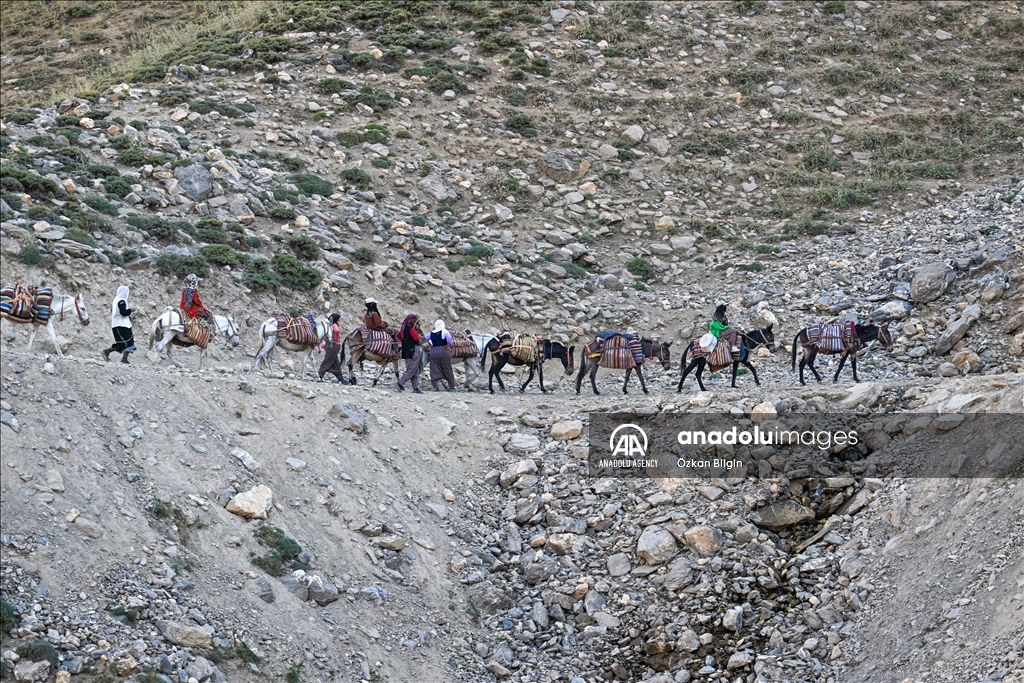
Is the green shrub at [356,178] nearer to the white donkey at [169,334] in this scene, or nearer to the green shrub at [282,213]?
the green shrub at [282,213]

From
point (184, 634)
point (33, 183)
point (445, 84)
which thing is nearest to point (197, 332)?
point (184, 634)

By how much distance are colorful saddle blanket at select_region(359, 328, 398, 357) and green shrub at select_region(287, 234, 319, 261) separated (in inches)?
221

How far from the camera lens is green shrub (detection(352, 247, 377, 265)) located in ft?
89.2

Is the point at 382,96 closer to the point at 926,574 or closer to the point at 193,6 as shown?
the point at 193,6

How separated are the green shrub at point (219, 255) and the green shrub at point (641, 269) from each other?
35.6 feet

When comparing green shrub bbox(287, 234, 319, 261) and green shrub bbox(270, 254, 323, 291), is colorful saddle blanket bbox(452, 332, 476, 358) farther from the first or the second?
green shrub bbox(287, 234, 319, 261)

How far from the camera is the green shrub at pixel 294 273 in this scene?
25297 mm

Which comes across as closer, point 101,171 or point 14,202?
point 14,202

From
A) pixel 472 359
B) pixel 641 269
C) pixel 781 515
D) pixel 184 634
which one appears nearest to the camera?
pixel 184 634

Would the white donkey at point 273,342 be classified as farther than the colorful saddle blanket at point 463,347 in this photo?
No

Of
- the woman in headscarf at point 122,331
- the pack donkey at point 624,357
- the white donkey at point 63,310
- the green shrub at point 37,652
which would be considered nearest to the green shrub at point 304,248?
the white donkey at point 63,310

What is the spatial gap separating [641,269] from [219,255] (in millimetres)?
11516

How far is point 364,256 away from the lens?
89.3 ft

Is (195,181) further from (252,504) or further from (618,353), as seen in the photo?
(252,504)
